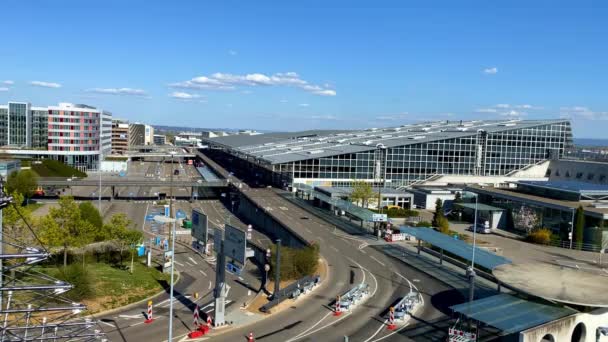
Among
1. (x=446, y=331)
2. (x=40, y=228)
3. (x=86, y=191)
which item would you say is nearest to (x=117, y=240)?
(x=40, y=228)

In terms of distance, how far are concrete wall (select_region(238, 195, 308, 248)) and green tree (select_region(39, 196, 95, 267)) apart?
15470 millimetres

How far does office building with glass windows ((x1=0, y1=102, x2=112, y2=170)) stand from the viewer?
340 feet

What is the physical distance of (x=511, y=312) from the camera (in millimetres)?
22703

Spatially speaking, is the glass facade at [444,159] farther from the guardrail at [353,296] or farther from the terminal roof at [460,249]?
the guardrail at [353,296]

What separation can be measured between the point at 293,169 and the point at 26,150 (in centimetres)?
6305

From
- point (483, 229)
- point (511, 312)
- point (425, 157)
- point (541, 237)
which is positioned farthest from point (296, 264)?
point (425, 157)

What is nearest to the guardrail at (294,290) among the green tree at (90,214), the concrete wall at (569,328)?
the concrete wall at (569,328)

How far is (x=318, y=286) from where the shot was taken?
31.9 m

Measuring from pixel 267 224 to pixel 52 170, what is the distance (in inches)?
2063

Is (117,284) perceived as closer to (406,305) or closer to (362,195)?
(406,305)

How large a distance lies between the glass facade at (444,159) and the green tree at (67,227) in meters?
42.1

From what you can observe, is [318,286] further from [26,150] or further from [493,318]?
[26,150]

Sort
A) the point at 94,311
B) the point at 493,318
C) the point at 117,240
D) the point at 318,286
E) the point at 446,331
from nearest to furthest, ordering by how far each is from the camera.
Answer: the point at 493,318, the point at 446,331, the point at 94,311, the point at 318,286, the point at 117,240

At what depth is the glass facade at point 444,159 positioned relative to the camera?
74.7 metres
